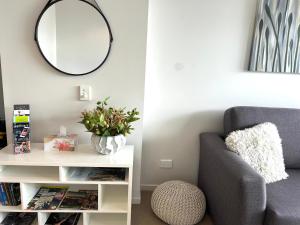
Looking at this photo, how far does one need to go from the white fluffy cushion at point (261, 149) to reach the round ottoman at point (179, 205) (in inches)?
18.5

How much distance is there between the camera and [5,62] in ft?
5.32

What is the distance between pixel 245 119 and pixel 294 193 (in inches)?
23.8

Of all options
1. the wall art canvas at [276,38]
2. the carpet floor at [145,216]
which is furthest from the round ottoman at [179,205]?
the wall art canvas at [276,38]

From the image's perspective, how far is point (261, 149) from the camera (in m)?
1.60

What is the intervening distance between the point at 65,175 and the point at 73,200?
0.24 metres

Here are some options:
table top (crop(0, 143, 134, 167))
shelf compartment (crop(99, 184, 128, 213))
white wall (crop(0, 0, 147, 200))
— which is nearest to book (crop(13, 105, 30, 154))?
table top (crop(0, 143, 134, 167))

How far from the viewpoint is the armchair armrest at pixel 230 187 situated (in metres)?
1.22

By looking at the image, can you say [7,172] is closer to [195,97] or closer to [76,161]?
[76,161]

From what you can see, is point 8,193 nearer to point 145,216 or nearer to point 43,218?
point 43,218

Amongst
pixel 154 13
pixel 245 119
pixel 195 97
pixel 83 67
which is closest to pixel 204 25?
pixel 154 13

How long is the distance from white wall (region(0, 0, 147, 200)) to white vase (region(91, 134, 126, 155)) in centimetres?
29

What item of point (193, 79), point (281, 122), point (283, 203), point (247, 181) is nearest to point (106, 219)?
point (247, 181)

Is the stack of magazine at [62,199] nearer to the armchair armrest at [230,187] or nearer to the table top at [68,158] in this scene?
the table top at [68,158]

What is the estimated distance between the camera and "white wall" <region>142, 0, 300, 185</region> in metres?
1.84
